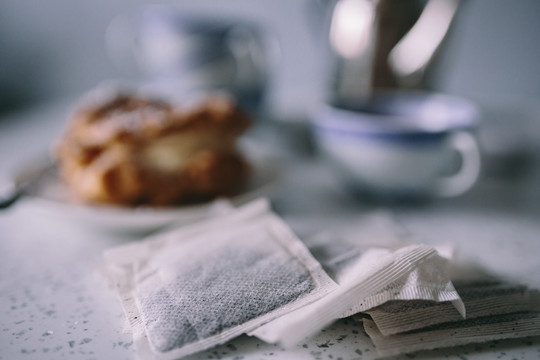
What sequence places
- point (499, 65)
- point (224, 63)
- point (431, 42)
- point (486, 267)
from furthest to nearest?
point (499, 65)
point (224, 63)
point (431, 42)
point (486, 267)

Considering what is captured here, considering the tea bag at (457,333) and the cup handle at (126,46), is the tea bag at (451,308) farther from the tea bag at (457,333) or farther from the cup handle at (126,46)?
the cup handle at (126,46)

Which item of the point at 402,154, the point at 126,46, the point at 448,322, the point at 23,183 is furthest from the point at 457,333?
the point at 126,46

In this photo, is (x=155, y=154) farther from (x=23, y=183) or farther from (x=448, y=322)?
(x=448, y=322)

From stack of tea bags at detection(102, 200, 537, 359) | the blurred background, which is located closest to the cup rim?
stack of tea bags at detection(102, 200, 537, 359)

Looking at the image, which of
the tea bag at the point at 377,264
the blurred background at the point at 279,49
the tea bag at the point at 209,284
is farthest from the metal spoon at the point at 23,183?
the blurred background at the point at 279,49

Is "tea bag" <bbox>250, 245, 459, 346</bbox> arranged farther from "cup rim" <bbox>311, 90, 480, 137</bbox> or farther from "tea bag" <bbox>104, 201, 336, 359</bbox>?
"cup rim" <bbox>311, 90, 480, 137</bbox>

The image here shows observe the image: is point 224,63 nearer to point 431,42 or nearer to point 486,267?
point 431,42

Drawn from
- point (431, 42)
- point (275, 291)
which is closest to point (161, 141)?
point (275, 291)
